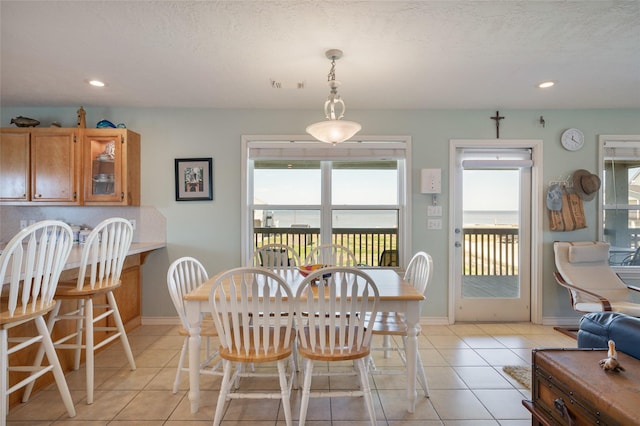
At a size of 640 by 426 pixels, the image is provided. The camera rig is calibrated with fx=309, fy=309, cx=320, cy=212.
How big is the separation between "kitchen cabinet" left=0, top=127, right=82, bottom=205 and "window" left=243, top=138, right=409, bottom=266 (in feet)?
5.65

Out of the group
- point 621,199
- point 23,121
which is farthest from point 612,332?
point 23,121

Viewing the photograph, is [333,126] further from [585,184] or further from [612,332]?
[585,184]

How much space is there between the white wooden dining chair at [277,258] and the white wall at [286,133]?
57cm

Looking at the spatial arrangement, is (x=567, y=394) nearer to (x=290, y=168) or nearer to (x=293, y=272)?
(x=293, y=272)

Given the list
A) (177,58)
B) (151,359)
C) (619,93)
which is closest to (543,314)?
(619,93)

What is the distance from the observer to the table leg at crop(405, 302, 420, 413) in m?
1.84

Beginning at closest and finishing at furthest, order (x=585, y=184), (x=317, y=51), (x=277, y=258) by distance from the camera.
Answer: (x=317, y=51), (x=277, y=258), (x=585, y=184)

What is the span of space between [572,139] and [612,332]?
2.92 meters

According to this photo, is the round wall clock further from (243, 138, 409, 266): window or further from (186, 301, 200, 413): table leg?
(186, 301, 200, 413): table leg

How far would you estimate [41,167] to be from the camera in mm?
3049

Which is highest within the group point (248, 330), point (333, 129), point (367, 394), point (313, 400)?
point (333, 129)

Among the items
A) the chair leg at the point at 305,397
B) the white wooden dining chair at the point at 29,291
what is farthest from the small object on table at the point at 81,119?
the chair leg at the point at 305,397

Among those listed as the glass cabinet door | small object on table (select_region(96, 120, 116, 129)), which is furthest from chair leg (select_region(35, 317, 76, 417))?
small object on table (select_region(96, 120, 116, 129))

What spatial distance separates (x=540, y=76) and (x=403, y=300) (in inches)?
89.5
